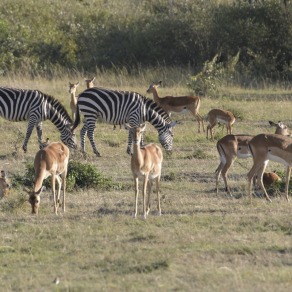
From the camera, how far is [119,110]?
59.1ft

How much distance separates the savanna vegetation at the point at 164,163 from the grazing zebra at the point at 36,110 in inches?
20.2

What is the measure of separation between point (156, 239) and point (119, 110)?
8332 millimetres

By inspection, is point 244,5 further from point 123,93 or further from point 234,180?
point 234,180

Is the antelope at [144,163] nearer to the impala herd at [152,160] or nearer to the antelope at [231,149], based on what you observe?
the impala herd at [152,160]

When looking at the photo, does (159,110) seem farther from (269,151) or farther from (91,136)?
(269,151)

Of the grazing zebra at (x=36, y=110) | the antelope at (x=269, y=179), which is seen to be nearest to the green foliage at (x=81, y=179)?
the antelope at (x=269, y=179)

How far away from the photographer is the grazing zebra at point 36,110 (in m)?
17.6

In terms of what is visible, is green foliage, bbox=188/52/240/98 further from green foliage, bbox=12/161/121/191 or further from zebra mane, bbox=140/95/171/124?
green foliage, bbox=12/161/121/191

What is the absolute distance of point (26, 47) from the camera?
3069 cm

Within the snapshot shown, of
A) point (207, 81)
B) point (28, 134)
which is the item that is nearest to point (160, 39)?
point (207, 81)

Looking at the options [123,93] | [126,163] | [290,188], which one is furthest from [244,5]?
[290,188]

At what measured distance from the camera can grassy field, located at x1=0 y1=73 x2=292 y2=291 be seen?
8.26m

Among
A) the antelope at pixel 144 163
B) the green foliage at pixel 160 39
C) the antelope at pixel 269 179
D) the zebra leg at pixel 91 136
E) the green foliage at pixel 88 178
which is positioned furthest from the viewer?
the green foliage at pixel 160 39

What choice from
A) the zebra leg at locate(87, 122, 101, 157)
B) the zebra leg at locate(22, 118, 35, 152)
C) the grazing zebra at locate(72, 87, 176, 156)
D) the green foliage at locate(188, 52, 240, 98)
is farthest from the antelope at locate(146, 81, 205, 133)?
the green foliage at locate(188, 52, 240, 98)
